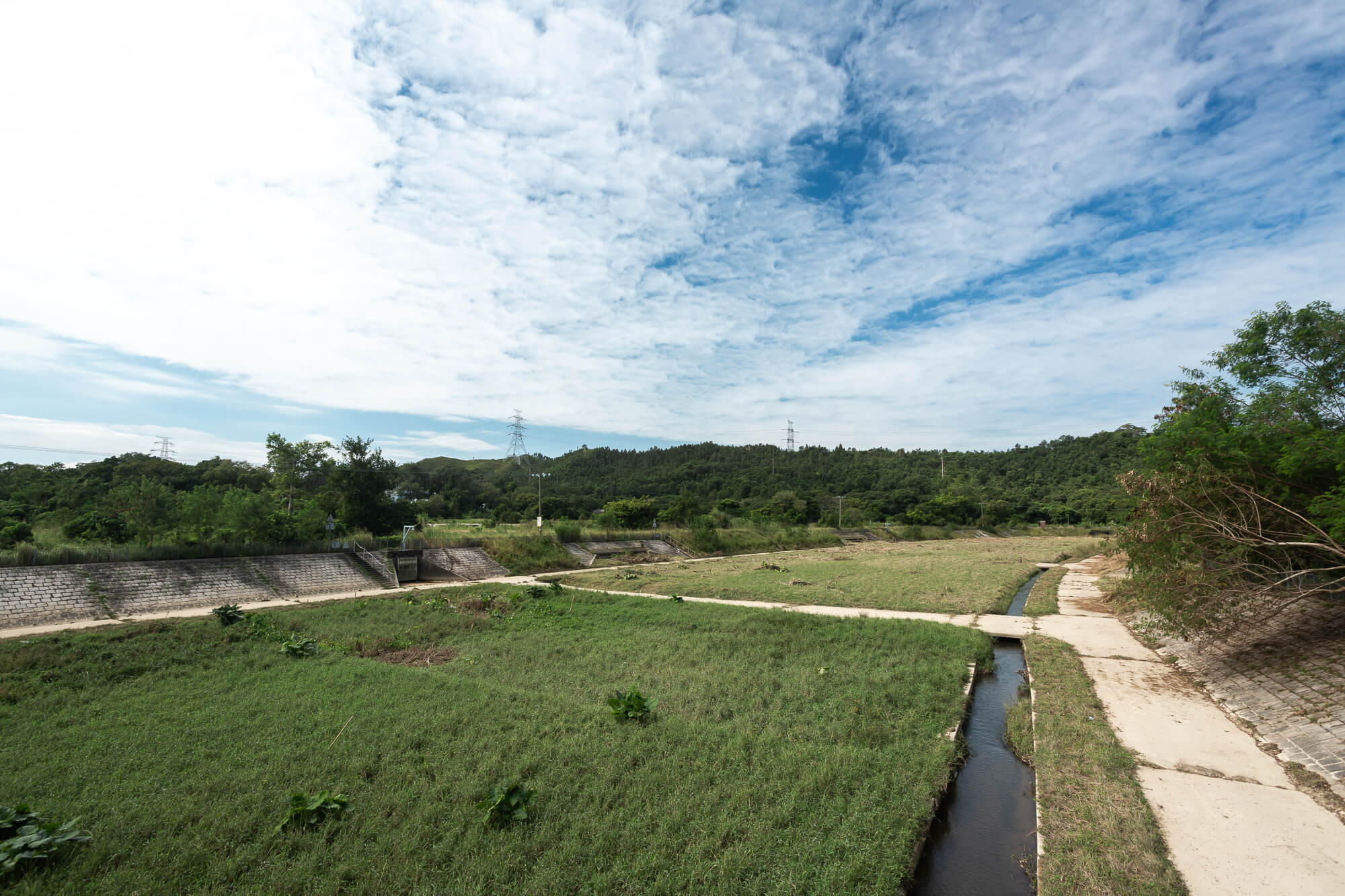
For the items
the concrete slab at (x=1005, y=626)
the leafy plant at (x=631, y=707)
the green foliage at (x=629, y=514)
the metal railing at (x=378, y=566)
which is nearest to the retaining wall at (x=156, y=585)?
the metal railing at (x=378, y=566)

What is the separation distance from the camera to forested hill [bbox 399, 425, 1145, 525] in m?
66.2

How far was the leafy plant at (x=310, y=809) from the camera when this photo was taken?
5555 mm

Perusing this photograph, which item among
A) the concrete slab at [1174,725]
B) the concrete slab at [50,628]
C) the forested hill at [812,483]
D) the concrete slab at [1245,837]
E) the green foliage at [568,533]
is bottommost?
the concrete slab at [50,628]

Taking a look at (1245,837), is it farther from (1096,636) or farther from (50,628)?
(50,628)

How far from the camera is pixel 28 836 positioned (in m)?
4.98

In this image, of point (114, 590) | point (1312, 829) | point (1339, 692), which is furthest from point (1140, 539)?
point (114, 590)

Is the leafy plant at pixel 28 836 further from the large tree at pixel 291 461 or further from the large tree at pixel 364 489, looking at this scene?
the large tree at pixel 291 461

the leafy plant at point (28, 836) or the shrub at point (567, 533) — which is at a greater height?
the shrub at point (567, 533)

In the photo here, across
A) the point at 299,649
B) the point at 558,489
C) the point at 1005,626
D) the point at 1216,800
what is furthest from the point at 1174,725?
the point at 558,489

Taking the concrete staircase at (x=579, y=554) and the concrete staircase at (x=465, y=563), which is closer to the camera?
the concrete staircase at (x=465, y=563)

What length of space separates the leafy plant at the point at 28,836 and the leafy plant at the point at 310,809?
1569mm

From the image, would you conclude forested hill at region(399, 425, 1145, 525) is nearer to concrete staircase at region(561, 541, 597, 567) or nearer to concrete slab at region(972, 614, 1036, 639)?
concrete staircase at region(561, 541, 597, 567)

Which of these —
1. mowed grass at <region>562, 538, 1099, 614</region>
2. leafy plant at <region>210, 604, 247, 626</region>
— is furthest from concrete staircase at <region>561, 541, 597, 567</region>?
leafy plant at <region>210, 604, 247, 626</region>

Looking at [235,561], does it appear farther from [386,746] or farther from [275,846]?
[275,846]
